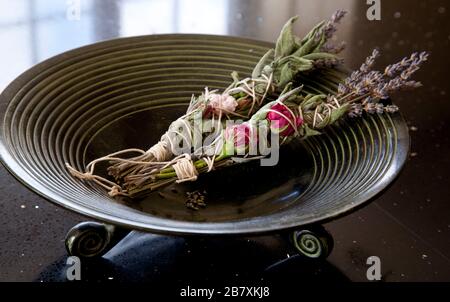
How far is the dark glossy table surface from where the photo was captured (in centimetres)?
80

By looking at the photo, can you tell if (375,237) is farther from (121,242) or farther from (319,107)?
(121,242)

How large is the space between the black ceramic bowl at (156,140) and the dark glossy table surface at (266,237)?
0.33ft

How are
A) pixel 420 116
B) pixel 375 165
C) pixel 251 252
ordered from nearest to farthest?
pixel 375 165 < pixel 251 252 < pixel 420 116

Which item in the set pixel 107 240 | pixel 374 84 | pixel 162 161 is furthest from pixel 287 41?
pixel 107 240

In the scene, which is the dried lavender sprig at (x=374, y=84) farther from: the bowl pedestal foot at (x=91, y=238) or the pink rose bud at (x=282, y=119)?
the bowl pedestal foot at (x=91, y=238)

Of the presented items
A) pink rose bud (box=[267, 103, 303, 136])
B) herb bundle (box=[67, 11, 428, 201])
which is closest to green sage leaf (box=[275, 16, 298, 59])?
herb bundle (box=[67, 11, 428, 201])

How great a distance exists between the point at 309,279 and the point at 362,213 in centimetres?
16

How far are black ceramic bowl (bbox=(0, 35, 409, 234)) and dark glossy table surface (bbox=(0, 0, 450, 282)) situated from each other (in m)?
0.10

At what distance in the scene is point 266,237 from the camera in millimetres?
851

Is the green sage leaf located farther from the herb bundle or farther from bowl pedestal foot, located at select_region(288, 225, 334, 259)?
bowl pedestal foot, located at select_region(288, 225, 334, 259)

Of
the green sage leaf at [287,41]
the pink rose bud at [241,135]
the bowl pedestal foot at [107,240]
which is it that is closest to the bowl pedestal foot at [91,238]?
the bowl pedestal foot at [107,240]

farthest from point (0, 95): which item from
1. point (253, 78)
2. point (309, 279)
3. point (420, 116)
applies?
point (420, 116)

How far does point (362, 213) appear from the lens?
91cm

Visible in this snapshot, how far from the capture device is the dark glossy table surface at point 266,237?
0.80 meters
